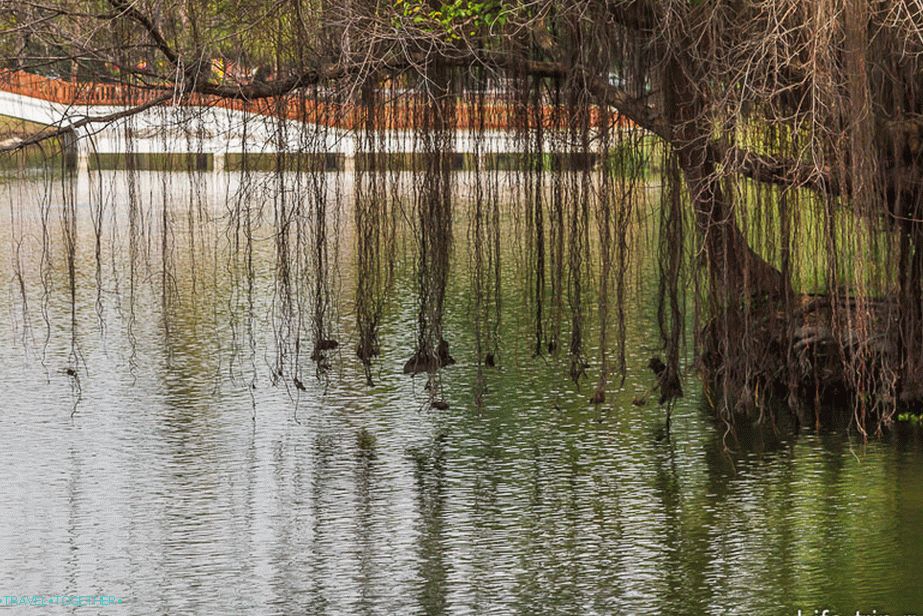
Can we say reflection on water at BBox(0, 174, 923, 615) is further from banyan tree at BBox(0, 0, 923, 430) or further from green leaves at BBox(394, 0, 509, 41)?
green leaves at BBox(394, 0, 509, 41)

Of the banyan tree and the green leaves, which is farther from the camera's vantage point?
the green leaves

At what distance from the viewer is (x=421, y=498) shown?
30.8 ft

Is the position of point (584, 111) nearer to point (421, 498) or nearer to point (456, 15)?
point (456, 15)

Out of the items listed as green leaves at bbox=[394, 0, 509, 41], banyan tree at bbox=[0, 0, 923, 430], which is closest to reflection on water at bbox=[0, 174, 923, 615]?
banyan tree at bbox=[0, 0, 923, 430]

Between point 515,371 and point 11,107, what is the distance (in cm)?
1387

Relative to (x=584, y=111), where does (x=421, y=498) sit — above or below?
below

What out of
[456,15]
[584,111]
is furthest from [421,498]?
[456,15]

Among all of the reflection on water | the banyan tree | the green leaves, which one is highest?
the green leaves

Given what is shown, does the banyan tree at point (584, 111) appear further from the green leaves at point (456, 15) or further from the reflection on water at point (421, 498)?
the reflection on water at point (421, 498)

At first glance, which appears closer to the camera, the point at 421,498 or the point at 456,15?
the point at 421,498

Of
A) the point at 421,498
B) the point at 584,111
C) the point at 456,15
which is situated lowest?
the point at 421,498

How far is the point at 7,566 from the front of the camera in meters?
8.16

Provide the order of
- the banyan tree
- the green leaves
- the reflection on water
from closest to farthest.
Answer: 1. the reflection on water
2. the banyan tree
3. the green leaves

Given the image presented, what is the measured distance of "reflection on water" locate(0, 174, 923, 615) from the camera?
7.81 metres
